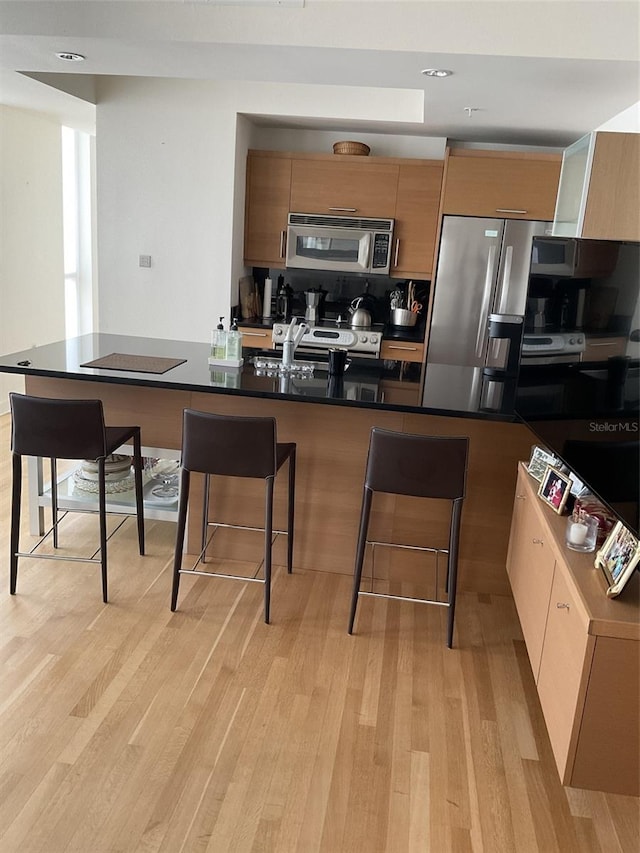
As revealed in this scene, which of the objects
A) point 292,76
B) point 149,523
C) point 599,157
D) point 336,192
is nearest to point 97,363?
point 149,523

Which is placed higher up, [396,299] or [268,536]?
[396,299]

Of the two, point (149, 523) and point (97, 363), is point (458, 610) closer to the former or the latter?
point (149, 523)

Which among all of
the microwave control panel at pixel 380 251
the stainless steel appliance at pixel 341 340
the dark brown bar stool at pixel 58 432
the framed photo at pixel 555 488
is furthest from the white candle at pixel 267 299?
the framed photo at pixel 555 488

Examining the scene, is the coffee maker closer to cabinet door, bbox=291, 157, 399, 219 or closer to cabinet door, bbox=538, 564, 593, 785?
cabinet door, bbox=538, 564, 593, 785

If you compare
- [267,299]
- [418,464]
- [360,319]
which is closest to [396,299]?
[360,319]

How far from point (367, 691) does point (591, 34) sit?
272cm

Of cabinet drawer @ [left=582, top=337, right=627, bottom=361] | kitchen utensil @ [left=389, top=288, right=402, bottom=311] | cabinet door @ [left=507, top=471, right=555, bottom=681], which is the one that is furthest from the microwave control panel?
cabinet drawer @ [left=582, top=337, right=627, bottom=361]

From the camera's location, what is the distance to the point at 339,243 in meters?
5.17

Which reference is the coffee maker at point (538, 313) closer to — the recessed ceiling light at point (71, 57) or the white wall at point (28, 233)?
the recessed ceiling light at point (71, 57)

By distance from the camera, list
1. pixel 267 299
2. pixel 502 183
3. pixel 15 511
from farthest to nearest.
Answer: pixel 267 299, pixel 502 183, pixel 15 511

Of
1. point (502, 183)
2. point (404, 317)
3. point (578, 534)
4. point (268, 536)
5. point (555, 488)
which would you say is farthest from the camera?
point (404, 317)

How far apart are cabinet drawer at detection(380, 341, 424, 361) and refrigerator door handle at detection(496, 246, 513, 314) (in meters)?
0.64

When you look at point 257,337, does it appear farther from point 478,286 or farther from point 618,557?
point 618,557

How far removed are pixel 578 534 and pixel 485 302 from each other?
3204mm
